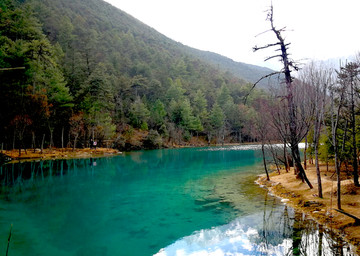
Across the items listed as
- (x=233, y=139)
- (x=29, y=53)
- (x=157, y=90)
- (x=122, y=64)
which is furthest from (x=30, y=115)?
(x=233, y=139)

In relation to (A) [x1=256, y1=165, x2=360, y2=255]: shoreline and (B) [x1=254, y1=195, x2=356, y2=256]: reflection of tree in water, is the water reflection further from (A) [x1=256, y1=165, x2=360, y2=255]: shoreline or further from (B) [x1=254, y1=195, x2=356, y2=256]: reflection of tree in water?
(A) [x1=256, y1=165, x2=360, y2=255]: shoreline

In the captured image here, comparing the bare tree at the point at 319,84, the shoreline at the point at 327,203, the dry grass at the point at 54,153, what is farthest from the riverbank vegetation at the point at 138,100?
the dry grass at the point at 54,153

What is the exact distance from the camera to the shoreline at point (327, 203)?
24.2 ft

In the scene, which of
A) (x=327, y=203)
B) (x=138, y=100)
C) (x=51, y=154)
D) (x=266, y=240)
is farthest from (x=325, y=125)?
(x=138, y=100)

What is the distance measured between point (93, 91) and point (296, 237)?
163ft

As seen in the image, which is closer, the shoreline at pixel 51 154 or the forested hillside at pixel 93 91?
the shoreline at pixel 51 154

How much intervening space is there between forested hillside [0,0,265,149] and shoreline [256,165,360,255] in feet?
19.0

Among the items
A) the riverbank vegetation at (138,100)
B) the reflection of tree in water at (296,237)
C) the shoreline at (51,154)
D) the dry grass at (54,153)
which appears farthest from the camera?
the dry grass at (54,153)

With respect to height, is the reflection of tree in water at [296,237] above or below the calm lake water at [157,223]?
above

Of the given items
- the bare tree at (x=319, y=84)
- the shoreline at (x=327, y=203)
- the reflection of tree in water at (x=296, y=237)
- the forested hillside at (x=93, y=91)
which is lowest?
the reflection of tree in water at (x=296, y=237)

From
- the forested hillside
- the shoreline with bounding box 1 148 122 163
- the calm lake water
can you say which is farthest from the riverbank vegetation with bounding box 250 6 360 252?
the shoreline with bounding box 1 148 122 163

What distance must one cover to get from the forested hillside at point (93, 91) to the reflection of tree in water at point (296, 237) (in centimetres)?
632

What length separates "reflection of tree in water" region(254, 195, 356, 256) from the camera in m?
6.50

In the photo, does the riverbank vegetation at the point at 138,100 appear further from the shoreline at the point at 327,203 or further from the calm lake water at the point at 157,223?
the calm lake water at the point at 157,223
